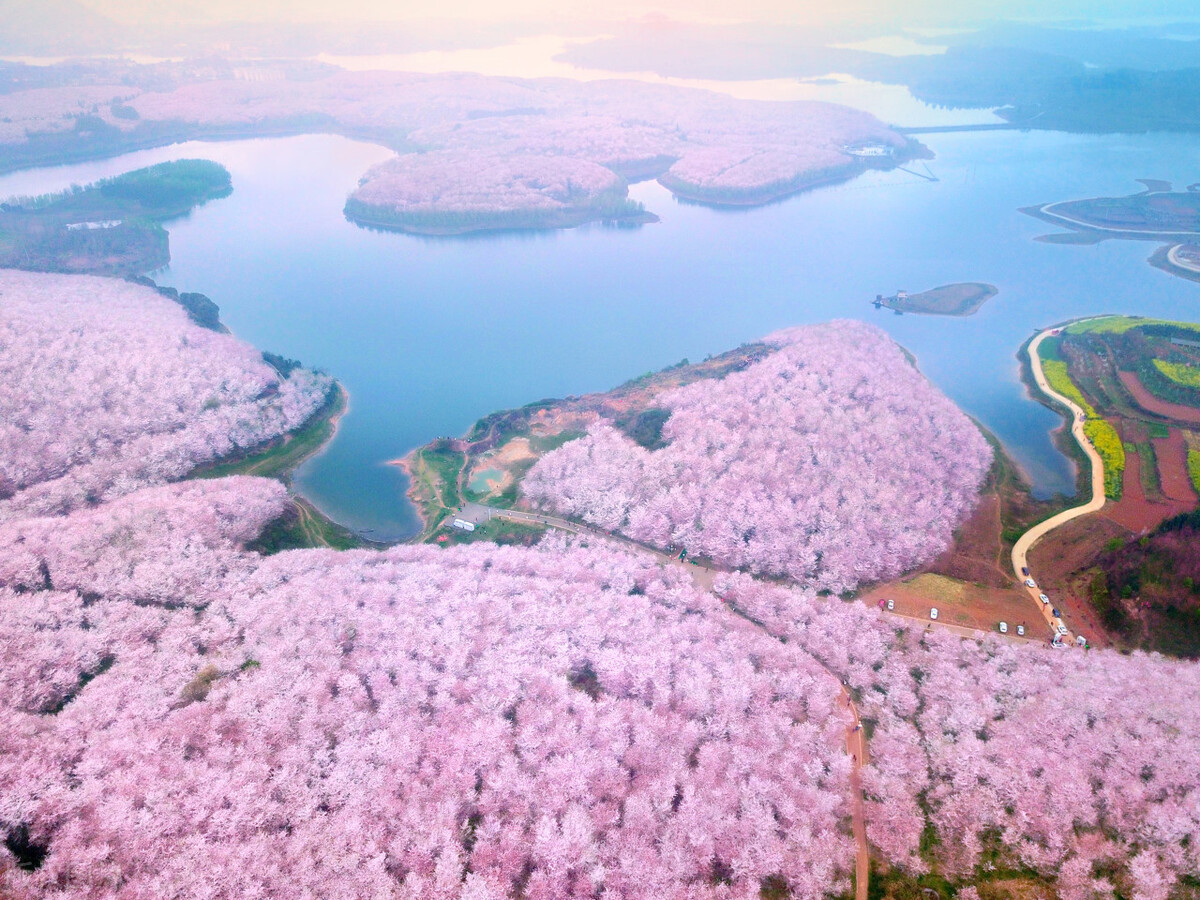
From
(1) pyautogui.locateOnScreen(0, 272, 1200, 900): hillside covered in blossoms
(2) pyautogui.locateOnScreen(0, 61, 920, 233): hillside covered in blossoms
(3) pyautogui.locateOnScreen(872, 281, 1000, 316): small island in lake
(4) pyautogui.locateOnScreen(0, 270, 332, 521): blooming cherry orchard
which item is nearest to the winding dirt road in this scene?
(1) pyautogui.locateOnScreen(0, 272, 1200, 900): hillside covered in blossoms

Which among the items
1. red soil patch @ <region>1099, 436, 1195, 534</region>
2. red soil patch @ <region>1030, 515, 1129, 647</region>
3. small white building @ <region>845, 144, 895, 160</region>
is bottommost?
red soil patch @ <region>1030, 515, 1129, 647</region>

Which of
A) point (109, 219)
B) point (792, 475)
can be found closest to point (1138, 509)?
point (792, 475)

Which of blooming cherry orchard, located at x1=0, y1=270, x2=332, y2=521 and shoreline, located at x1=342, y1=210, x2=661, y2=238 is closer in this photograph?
blooming cherry orchard, located at x1=0, y1=270, x2=332, y2=521

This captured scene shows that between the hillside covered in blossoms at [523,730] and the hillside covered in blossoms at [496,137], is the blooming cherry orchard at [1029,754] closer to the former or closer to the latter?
the hillside covered in blossoms at [523,730]

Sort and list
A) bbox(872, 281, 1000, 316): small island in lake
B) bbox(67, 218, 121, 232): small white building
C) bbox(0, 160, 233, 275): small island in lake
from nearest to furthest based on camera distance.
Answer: bbox(872, 281, 1000, 316): small island in lake
bbox(0, 160, 233, 275): small island in lake
bbox(67, 218, 121, 232): small white building

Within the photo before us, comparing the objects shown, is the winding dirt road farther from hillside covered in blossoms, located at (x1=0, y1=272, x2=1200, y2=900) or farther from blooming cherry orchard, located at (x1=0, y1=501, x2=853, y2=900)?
blooming cherry orchard, located at (x1=0, y1=501, x2=853, y2=900)

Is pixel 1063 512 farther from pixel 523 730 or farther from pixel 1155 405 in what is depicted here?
pixel 523 730

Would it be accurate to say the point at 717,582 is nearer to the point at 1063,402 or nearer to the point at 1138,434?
the point at 1138,434
